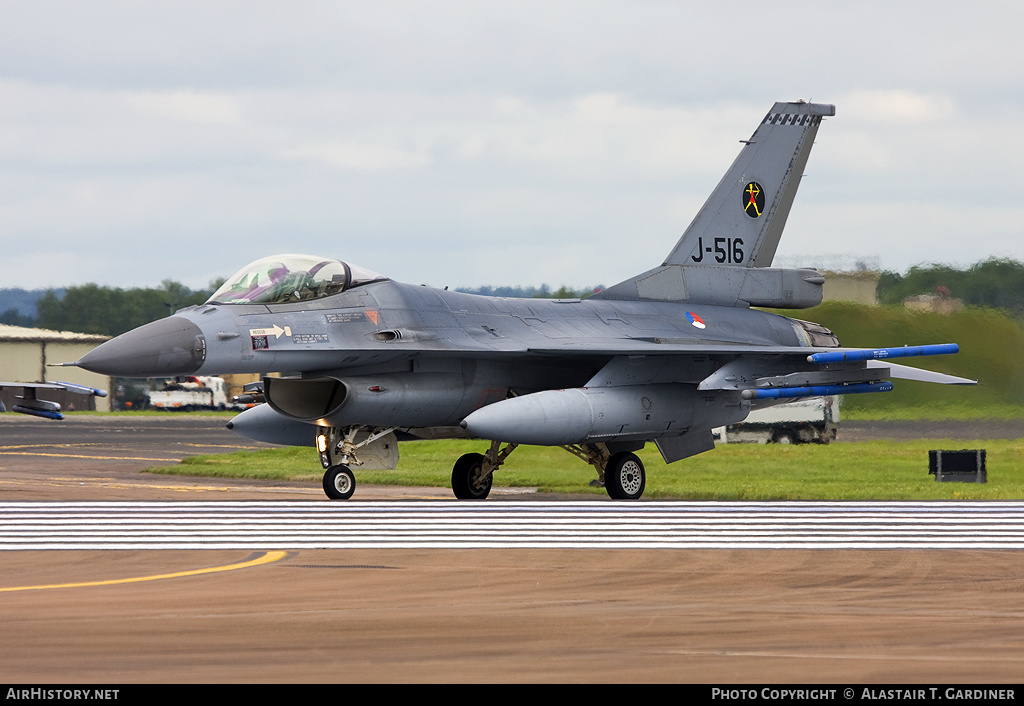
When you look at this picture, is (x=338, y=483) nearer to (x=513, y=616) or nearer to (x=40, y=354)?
A: (x=513, y=616)

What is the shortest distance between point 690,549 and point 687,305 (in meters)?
10.5

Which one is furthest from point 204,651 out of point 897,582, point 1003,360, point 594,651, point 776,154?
point 1003,360

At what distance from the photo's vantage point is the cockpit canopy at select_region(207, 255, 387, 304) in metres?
16.6

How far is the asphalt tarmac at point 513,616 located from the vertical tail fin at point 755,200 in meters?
11.2

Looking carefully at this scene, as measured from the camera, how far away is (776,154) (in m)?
21.9

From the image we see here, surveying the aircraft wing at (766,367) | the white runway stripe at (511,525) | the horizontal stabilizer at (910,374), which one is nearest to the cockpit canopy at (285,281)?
the white runway stripe at (511,525)

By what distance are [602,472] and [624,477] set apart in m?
0.55

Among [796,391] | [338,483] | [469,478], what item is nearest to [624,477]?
[469,478]

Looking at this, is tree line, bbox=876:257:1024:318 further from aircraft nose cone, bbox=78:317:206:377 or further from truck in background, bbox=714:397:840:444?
aircraft nose cone, bbox=78:317:206:377

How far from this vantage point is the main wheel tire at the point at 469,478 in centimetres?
1912

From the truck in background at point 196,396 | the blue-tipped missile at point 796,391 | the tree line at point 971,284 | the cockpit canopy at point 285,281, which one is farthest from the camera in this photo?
the truck in background at point 196,396

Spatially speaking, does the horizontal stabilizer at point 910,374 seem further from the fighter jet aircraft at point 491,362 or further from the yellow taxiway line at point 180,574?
the yellow taxiway line at point 180,574

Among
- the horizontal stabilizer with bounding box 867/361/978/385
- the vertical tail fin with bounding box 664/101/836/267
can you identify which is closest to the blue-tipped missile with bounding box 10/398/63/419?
the vertical tail fin with bounding box 664/101/836/267
